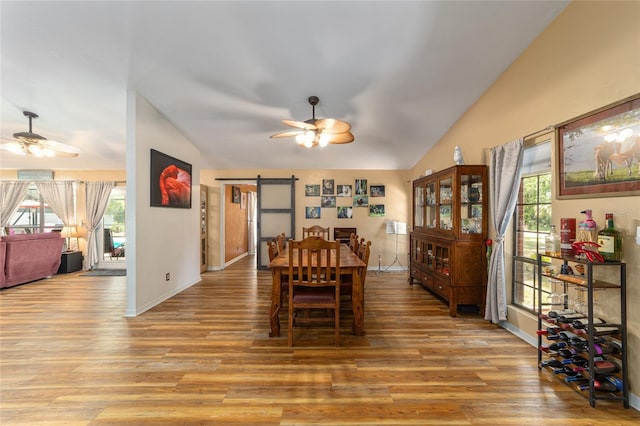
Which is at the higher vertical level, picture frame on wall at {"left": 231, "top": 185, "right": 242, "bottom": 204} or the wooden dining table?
picture frame on wall at {"left": 231, "top": 185, "right": 242, "bottom": 204}

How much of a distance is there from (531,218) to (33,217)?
31.1 ft

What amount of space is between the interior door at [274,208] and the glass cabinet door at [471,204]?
364cm

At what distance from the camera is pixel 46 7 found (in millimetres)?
2242

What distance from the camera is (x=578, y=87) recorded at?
2.25 metres

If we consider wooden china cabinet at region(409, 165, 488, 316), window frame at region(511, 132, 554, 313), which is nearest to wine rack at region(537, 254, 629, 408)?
window frame at region(511, 132, 554, 313)

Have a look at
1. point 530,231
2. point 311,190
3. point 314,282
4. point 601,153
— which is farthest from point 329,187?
point 601,153

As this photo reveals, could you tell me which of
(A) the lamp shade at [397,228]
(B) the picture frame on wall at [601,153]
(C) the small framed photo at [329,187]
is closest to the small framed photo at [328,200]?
(C) the small framed photo at [329,187]

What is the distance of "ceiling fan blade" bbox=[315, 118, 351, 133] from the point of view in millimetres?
2902

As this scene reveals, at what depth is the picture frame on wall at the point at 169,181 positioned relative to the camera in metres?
3.85

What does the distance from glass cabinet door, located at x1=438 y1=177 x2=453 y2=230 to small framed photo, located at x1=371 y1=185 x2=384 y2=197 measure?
228cm

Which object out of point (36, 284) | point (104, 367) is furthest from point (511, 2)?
point (36, 284)

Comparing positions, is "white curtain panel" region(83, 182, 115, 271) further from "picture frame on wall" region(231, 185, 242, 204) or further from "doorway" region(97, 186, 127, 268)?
"picture frame on wall" region(231, 185, 242, 204)

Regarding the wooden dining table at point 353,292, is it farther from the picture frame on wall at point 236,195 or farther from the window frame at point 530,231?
the picture frame on wall at point 236,195

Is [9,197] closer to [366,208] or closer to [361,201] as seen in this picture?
[361,201]
